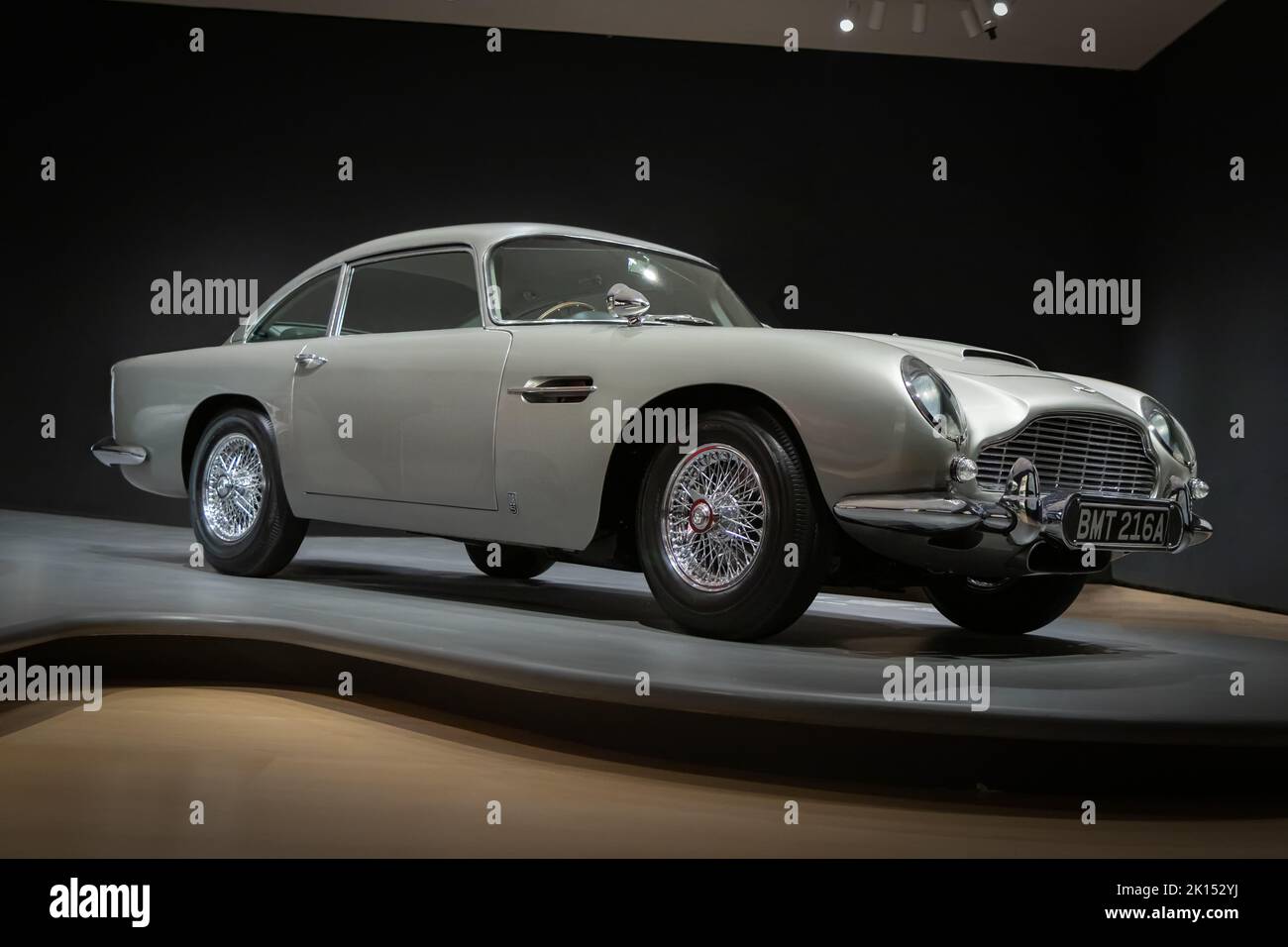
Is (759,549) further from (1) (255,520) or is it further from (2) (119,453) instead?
(2) (119,453)

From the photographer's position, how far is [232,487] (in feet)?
16.3

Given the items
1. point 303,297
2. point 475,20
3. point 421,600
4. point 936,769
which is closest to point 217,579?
point 421,600

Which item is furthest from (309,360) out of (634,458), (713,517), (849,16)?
(849,16)

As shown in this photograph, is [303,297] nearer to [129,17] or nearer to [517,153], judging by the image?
[517,153]

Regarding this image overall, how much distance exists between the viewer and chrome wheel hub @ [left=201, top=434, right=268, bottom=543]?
4.89 metres

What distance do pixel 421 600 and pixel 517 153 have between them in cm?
534

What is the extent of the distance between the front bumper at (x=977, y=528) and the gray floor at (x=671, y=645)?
0.29 m

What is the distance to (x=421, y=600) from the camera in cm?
441

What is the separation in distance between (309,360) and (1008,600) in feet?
9.21

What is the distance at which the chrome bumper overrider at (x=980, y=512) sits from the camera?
309cm

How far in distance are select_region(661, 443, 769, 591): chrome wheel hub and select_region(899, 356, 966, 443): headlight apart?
1.62 feet

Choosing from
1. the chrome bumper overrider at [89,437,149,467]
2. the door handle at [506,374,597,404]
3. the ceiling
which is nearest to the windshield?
the door handle at [506,374,597,404]

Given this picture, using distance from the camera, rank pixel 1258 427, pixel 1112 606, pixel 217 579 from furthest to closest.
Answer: pixel 1258 427, pixel 1112 606, pixel 217 579

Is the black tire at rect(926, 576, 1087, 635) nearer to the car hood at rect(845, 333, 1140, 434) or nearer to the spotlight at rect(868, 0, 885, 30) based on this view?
the car hood at rect(845, 333, 1140, 434)
